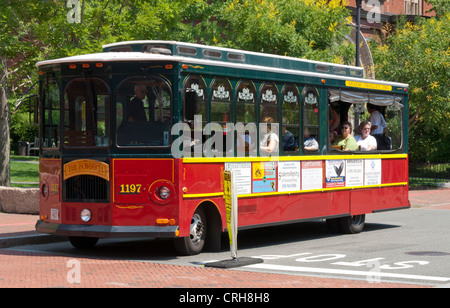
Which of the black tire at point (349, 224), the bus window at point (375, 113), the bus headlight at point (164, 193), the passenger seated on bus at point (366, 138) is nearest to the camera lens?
the bus headlight at point (164, 193)

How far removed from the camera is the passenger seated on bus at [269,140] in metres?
14.8

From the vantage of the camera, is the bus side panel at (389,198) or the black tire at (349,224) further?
the bus side panel at (389,198)

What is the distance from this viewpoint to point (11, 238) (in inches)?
576

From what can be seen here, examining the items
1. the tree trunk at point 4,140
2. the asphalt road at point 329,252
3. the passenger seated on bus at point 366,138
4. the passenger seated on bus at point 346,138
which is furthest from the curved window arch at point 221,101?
the tree trunk at point 4,140

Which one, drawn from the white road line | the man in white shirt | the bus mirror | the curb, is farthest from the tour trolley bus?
the man in white shirt

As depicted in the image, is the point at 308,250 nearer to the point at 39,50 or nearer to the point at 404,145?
the point at 404,145

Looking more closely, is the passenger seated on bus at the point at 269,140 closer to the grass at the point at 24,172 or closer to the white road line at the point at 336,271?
the white road line at the point at 336,271

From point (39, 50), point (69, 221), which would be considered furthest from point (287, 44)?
point (69, 221)

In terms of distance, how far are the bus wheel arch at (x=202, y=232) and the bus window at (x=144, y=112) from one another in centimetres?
141

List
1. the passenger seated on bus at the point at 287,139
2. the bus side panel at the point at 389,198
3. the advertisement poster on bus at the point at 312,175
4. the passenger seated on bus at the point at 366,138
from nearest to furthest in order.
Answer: the passenger seated on bus at the point at 287,139 → the advertisement poster on bus at the point at 312,175 → the passenger seated on bus at the point at 366,138 → the bus side panel at the point at 389,198

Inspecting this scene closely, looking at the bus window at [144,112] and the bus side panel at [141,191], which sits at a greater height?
the bus window at [144,112]

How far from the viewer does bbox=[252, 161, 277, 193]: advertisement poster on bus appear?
14.6 meters

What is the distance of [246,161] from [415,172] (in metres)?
31.3

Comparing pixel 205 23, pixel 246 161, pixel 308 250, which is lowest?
pixel 308 250
